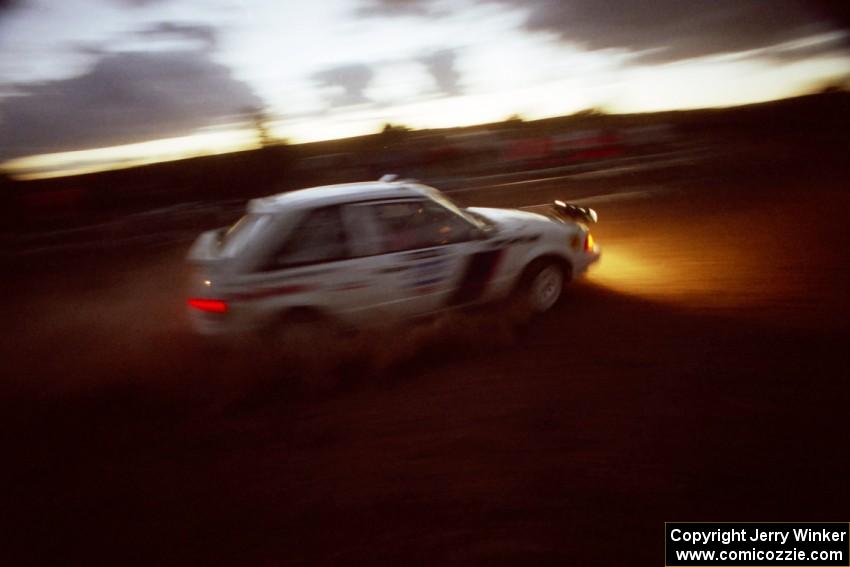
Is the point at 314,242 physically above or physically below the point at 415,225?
below

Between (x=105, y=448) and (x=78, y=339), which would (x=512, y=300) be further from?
(x=78, y=339)

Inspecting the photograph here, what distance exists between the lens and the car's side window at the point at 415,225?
4645 millimetres

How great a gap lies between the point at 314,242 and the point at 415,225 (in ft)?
3.13

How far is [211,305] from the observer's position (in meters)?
4.25

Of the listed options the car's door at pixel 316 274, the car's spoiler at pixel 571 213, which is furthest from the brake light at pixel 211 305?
the car's spoiler at pixel 571 213

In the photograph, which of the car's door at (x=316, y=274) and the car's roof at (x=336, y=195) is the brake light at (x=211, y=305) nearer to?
the car's door at (x=316, y=274)

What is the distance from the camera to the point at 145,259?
1035cm

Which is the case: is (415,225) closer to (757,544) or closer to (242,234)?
(242,234)

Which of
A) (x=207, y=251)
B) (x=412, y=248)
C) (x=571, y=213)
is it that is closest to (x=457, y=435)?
(x=412, y=248)

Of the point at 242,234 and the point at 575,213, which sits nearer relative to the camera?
the point at 242,234

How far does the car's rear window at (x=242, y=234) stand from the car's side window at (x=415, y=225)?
1.00m

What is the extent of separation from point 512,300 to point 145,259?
8.37m

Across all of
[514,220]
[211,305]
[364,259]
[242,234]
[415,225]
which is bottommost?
[211,305]

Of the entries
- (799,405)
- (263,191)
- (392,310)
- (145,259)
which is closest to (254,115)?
(263,191)
